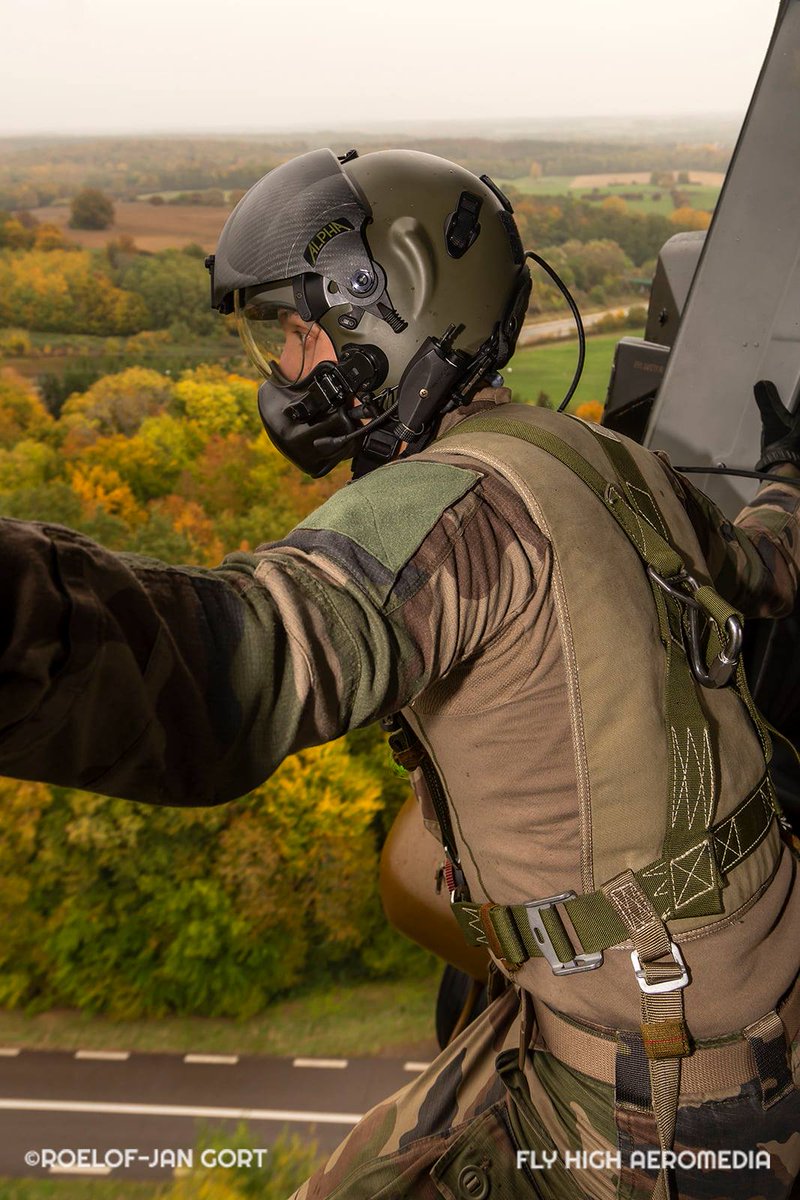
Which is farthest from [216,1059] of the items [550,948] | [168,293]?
[168,293]

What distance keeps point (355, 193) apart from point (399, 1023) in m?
3.82

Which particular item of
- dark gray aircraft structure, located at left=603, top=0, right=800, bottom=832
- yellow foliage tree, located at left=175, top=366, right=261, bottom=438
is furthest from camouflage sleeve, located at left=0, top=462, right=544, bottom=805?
yellow foliage tree, located at left=175, top=366, right=261, bottom=438

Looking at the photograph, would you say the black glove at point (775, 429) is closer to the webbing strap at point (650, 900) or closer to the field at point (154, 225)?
the webbing strap at point (650, 900)

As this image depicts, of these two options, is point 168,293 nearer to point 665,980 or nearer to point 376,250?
point 376,250

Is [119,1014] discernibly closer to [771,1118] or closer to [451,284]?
[771,1118]

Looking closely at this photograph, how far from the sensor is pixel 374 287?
1.29 m

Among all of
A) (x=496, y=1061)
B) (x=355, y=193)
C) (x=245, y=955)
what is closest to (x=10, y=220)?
(x=245, y=955)

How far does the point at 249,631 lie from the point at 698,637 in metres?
0.59

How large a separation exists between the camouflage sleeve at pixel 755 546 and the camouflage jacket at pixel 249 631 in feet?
2.06

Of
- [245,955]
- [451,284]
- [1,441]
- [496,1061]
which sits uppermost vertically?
[451,284]

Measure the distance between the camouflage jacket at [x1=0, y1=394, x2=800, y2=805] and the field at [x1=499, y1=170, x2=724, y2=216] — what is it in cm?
622

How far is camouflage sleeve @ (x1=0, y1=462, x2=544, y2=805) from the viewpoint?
68cm

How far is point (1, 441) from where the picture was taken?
6180 millimetres

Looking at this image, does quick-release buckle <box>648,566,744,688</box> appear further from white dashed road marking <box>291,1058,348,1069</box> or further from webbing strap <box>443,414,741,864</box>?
white dashed road marking <box>291,1058,348,1069</box>
